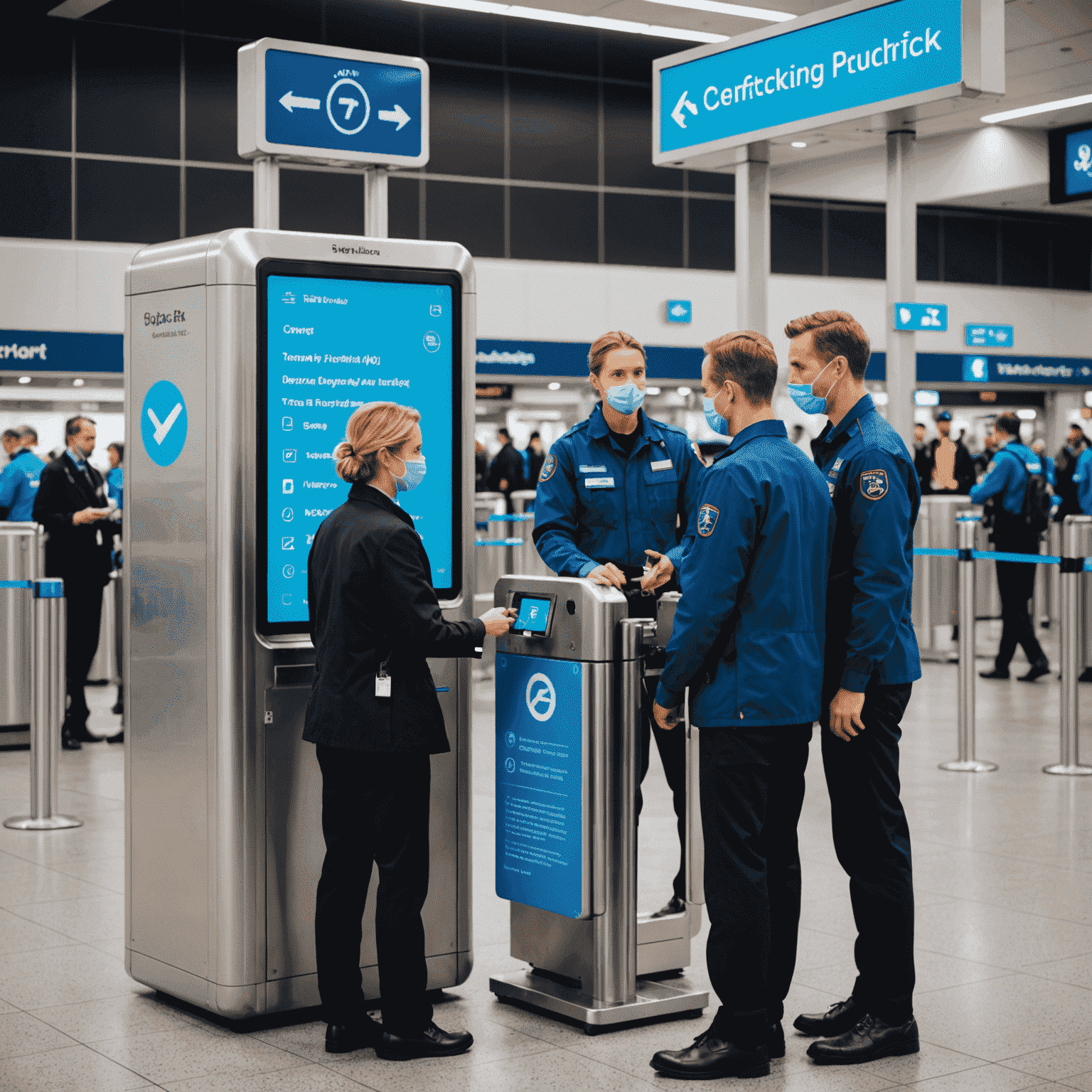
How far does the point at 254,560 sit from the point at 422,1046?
1.32 meters

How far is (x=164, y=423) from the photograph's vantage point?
431cm

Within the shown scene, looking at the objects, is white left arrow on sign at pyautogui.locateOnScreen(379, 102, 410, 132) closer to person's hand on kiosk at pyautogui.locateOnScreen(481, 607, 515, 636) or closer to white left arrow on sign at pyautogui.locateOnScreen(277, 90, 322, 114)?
white left arrow on sign at pyautogui.locateOnScreen(277, 90, 322, 114)

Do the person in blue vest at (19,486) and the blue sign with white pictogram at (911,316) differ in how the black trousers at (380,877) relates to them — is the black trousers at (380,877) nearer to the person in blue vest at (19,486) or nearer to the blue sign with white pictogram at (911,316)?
the blue sign with white pictogram at (911,316)

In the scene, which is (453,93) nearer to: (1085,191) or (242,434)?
(1085,191)

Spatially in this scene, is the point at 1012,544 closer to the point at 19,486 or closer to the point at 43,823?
the point at 19,486

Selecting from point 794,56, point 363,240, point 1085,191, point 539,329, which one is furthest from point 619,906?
point 539,329

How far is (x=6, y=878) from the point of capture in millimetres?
5965

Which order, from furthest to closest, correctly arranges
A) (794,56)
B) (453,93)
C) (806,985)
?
(453,93), (794,56), (806,985)

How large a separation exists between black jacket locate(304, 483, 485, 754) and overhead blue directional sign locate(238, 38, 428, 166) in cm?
174

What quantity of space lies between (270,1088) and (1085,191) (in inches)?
397

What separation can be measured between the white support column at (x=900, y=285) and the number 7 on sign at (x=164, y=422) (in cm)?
665

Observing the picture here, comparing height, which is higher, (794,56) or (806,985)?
(794,56)

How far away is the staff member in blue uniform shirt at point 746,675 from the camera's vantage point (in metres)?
3.63

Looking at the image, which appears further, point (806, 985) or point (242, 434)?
point (806, 985)
